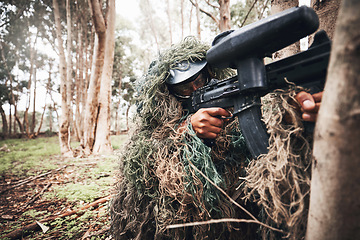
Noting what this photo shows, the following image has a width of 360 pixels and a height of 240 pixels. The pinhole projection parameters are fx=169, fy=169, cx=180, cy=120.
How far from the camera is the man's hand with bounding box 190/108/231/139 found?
1.03m

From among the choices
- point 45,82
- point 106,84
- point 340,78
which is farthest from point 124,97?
point 340,78

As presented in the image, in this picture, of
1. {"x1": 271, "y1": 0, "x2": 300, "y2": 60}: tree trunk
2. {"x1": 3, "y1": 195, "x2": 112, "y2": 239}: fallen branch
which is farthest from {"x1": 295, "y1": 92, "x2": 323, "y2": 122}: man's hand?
{"x1": 3, "y1": 195, "x2": 112, "y2": 239}: fallen branch

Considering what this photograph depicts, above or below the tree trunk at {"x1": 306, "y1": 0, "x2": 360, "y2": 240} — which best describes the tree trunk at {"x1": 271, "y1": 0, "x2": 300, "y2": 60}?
above

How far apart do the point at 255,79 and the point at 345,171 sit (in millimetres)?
558

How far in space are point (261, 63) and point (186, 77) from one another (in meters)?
0.49

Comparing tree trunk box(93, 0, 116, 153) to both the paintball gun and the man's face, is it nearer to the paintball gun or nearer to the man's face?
the man's face

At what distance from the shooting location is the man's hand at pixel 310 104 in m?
0.62

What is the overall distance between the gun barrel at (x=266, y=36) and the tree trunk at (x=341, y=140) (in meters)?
0.39

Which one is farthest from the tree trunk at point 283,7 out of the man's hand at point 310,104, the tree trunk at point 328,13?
the man's hand at point 310,104

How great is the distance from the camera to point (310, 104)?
0.63 meters

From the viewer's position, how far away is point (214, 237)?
3.61ft

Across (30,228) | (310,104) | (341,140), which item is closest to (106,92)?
(30,228)

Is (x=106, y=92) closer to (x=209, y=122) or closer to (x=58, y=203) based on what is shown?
(x=58, y=203)

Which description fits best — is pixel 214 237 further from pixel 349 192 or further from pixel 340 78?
pixel 340 78
